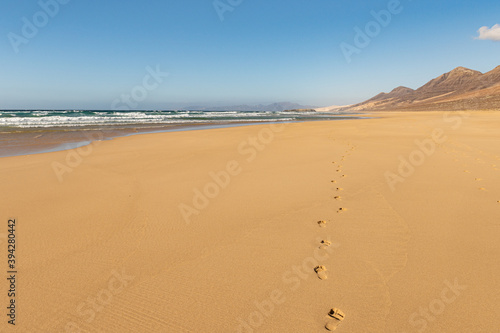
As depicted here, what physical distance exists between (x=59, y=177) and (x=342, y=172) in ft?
25.0

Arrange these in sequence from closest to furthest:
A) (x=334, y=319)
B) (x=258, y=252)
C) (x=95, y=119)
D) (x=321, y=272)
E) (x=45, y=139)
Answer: (x=334, y=319)
(x=321, y=272)
(x=258, y=252)
(x=45, y=139)
(x=95, y=119)

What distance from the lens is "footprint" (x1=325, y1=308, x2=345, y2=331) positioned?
211 centimetres

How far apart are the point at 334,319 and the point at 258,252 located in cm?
123

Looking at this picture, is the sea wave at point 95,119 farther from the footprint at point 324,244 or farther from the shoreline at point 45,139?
the footprint at point 324,244

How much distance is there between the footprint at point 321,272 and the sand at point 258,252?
0.07 ft

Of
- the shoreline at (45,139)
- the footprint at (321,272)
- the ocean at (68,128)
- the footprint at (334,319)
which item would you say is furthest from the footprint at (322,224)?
the ocean at (68,128)

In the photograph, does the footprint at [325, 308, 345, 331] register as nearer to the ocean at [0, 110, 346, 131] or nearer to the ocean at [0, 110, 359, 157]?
the ocean at [0, 110, 359, 157]

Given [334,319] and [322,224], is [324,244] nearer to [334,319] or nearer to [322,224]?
[322,224]

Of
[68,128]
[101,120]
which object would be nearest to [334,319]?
[68,128]

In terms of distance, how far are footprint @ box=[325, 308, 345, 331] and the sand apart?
14 millimetres

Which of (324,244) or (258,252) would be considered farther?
(324,244)

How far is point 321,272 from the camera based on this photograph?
9.16 feet

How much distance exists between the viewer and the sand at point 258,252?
2.27m

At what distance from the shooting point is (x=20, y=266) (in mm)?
→ 2980
